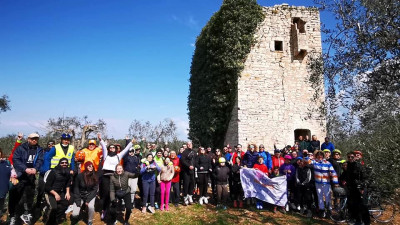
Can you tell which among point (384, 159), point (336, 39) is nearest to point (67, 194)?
point (384, 159)

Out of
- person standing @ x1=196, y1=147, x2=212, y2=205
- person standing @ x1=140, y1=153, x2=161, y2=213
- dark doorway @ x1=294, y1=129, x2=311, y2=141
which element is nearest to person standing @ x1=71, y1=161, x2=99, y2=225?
person standing @ x1=140, y1=153, x2=161, y2=213

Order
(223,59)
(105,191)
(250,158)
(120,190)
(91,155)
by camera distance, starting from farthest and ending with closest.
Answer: (223,59) → (250,158) → (91,155) → (105,191) → (120,190)

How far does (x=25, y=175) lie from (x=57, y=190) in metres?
0.94

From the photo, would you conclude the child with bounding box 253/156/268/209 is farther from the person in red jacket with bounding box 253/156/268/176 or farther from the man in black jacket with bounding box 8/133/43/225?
the man in black jacket with bounding box 8/133/43/225

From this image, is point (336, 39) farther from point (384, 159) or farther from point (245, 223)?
point (245, 223)

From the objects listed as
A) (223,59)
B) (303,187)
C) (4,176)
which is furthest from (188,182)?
(223,59)

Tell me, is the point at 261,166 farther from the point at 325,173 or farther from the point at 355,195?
the point at 355,195

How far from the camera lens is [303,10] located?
14.2m

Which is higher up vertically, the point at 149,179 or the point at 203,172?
the point at 203,172

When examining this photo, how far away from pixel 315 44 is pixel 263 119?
200 inches

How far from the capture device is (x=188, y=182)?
9.00 metres

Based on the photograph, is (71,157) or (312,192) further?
(312,192)

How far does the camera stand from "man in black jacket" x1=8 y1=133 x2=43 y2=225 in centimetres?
639

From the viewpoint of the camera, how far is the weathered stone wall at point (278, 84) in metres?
13.4
